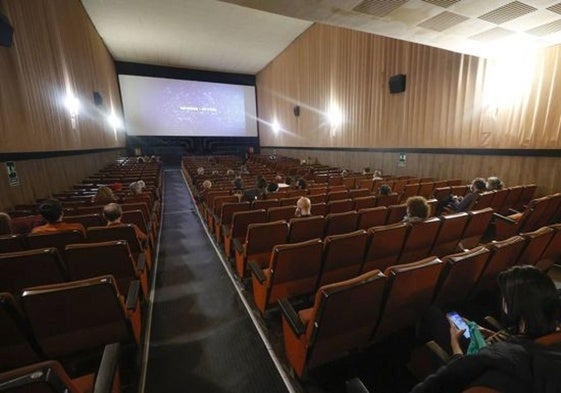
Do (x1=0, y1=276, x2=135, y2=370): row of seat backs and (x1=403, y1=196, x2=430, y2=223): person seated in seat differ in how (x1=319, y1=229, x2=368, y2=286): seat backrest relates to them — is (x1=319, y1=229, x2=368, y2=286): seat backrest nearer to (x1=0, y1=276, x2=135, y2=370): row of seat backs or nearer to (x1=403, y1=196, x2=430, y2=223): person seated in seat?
(x1=403, y1=196, x2=430, y2=223): person seated in seat

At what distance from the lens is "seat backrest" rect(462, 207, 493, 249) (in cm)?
287

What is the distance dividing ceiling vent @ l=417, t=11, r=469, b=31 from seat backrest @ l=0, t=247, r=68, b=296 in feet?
Answer: 15.4

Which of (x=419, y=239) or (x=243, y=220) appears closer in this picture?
(x=419, y=239)

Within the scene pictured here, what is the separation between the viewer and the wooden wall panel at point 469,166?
15.2 ft

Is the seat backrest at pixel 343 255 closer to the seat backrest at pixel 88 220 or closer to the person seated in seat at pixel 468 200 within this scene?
the person seated in seat at pixel 468 200

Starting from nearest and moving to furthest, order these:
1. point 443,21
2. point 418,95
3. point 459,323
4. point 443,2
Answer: point 459,323 < point 443,2 < point 443,21 < point 418,95

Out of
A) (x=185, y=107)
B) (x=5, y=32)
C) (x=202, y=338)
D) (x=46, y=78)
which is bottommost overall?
(x=202, y=338)

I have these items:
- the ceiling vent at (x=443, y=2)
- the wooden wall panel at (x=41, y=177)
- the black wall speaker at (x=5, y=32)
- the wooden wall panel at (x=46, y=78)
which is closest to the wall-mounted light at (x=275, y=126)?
the wooden wall panel at (x=46, y=78)

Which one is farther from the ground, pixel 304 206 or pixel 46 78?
pixel 46 78

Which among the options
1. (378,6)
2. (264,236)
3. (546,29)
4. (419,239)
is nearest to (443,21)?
(378,6)

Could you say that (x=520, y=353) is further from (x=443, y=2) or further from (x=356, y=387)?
(x=443, y=2)

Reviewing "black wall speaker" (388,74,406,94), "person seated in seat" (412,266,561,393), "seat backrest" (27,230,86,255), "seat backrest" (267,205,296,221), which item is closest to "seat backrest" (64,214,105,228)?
"seat backrest" (27,230,86,255)

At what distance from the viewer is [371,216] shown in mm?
3201

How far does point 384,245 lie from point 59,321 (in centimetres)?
243
